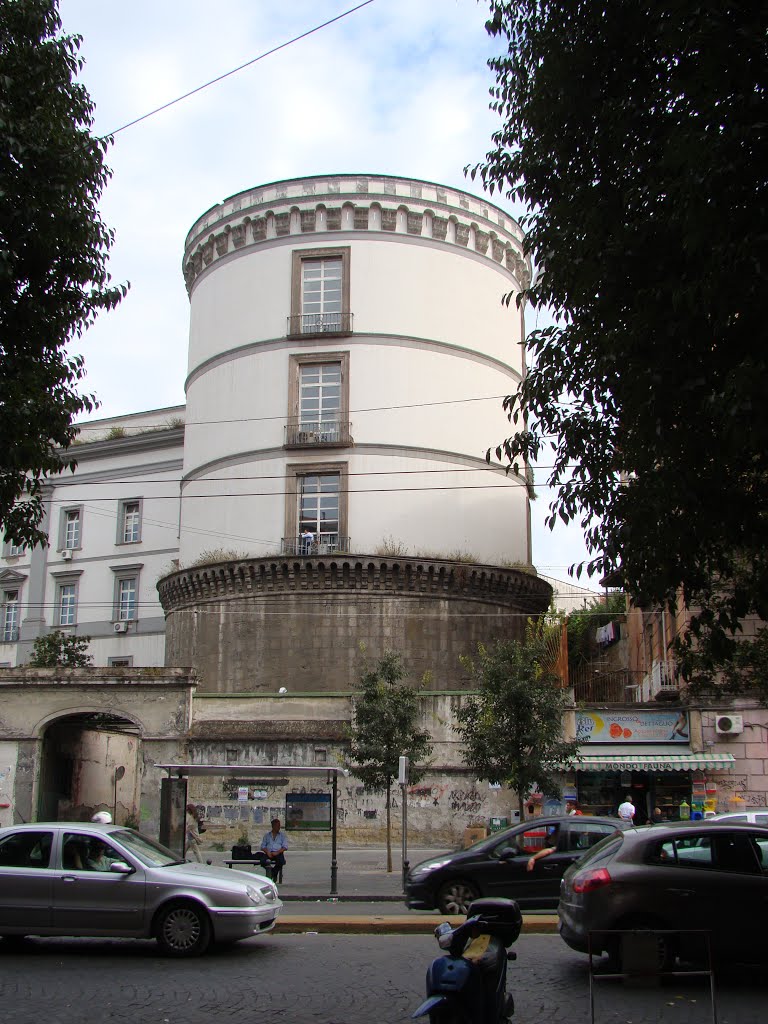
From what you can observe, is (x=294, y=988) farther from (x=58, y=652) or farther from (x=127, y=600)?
(x=127, y=600)

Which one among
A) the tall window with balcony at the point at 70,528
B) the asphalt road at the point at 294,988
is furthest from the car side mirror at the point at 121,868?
the tall window with balcony at the point at 70,528

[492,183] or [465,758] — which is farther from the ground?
[492,183]

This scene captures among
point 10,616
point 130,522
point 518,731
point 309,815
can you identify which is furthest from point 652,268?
point 10,616

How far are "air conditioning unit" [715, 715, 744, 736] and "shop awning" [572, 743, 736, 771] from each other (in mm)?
581

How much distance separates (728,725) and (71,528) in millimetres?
34555

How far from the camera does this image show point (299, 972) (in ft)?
34.8

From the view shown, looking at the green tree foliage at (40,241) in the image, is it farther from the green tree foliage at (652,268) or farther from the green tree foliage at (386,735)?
the green tree foliage at (386,735)

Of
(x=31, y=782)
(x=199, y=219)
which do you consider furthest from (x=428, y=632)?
(x=199, y=219)

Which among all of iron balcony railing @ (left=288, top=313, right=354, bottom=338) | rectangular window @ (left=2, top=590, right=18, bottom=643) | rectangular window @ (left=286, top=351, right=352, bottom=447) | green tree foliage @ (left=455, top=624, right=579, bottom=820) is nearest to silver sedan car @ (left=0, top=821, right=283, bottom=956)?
green tree foliage @ (left=455, top=624, right=579, bottom=820)

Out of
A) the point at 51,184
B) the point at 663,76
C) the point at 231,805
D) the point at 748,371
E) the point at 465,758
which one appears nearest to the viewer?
the point at 748,371

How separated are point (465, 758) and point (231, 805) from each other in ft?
23.2

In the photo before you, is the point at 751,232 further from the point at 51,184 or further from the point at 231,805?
the point at 231,805

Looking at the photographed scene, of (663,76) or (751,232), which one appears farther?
(663,76)

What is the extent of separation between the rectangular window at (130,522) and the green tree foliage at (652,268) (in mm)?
41224
